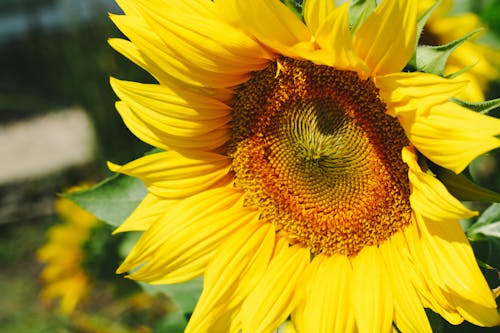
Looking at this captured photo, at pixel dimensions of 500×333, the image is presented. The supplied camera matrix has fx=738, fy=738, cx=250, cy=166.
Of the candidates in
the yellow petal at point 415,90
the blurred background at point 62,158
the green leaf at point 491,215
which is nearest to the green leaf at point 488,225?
the green leaf at point 491,215

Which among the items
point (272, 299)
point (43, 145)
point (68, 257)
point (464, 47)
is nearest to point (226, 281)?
point (272, 299)

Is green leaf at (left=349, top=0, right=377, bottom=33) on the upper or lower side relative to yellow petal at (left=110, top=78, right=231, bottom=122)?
upper

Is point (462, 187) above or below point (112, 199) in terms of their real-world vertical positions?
above

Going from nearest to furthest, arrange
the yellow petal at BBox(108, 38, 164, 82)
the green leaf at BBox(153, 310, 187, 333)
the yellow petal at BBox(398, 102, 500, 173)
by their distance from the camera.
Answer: the yellow petal at BBox(398, 102, 500, 173), the yellow petal at BBox(108, 38, 164, 82), the green leaf at BBox(153, 310, 187, 333)

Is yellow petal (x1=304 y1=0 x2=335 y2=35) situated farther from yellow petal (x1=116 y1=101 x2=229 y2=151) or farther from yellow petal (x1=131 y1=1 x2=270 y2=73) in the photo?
yellow petal (x1=116 y1=101 x2=229 y2=151)

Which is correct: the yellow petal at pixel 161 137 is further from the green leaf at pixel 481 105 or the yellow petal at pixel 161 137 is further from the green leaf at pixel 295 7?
the green leaf at pixel 481 105

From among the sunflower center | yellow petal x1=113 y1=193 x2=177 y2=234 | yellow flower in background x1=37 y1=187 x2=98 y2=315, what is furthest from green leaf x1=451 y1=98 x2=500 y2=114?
yellow flower in background x1=37 y1=187 x2=98 y2=315

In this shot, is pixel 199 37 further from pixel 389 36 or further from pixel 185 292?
pixel 185 292
